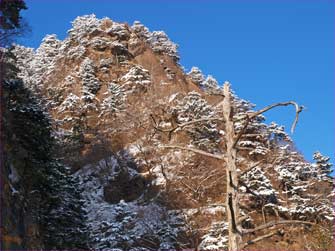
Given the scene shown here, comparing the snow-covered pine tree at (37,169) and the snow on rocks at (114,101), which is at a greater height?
the snow on rocks at (114,101)

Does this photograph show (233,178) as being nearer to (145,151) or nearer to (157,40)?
(145,151)

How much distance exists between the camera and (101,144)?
3506 cm

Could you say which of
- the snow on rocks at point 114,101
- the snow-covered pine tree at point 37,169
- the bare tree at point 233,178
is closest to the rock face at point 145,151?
the snow on rocks at point 114,101

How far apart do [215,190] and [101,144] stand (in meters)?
10.5

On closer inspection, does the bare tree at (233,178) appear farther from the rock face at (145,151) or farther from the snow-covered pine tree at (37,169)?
the snow-covered pine tree at (37,169)

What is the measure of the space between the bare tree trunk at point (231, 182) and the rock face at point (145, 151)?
11.3m

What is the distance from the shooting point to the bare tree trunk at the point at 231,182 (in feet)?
11.1

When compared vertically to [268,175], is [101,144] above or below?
above

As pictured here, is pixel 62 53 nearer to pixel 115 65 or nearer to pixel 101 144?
pixel 115 65

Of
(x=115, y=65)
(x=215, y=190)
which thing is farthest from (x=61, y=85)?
(x=215, y=190)

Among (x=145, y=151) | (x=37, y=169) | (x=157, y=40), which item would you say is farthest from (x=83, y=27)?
(x=37, y=169)

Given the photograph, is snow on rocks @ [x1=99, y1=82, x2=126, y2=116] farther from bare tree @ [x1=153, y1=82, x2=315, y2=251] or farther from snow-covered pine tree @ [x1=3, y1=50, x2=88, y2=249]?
bare tree @ [x1=153, y1=82, x2=315, y2=251]

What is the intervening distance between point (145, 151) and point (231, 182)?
30029mm

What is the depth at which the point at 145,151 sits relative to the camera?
33375 millimetres
